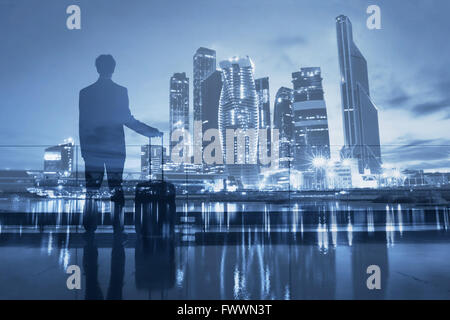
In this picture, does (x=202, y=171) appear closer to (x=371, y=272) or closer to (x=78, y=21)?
(x=78, y=21)

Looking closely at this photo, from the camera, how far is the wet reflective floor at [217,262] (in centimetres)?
230

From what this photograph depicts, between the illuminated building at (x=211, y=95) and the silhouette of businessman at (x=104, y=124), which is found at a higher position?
the illuminated building at (x=211, y=95)

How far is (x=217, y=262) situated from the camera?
3260 millimetres

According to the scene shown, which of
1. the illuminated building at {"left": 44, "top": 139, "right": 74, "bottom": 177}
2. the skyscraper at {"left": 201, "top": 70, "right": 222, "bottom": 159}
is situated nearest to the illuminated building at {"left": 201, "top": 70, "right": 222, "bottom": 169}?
the skyscraper at {"left": 201, "top": 70, "right": 222, "bottom": 159}

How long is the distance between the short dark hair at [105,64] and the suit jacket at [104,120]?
5.2 inches

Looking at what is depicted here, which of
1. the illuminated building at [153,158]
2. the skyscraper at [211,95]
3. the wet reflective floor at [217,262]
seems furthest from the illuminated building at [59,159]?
the skyscraper at [211,95]

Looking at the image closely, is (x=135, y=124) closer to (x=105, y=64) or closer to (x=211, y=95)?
(x=105, y=64)

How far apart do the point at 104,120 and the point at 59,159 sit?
5.33 m

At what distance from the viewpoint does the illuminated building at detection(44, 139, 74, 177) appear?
7.36 metres

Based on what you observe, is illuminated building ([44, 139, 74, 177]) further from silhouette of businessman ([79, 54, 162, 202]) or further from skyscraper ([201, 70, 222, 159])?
skyscraper ([201, 70, 222, 159])

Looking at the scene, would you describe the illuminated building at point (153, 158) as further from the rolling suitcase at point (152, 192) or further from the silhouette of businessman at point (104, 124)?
the silhouette of businessman at point (104, 124)

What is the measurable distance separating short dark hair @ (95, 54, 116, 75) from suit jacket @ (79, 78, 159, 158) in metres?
0.13

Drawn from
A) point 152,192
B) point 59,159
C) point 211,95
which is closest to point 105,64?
point 152,192
